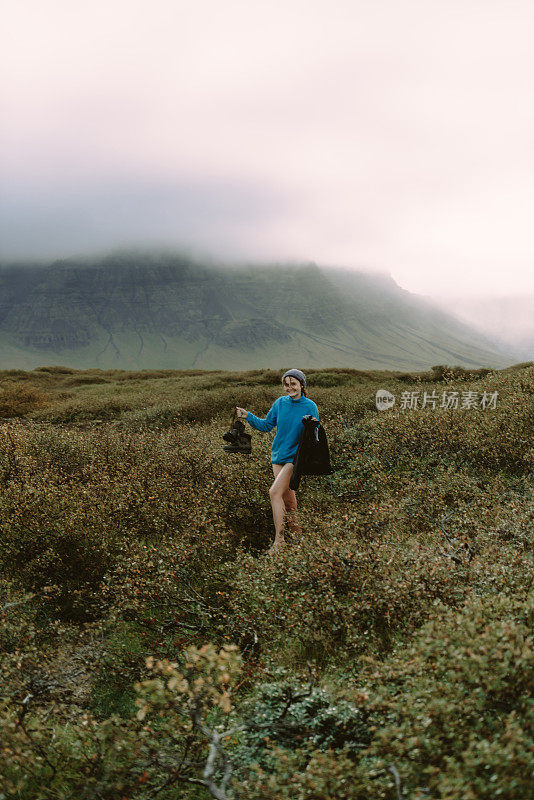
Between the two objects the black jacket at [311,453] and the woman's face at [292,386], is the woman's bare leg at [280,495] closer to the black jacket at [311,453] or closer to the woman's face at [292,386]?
the black jacket at [311,453]

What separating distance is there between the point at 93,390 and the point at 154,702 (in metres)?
33.1

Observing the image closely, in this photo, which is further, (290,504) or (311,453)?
(290,504)

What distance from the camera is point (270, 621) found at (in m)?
5.30

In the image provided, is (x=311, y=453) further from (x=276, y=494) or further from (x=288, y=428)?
(x=276, y=494)

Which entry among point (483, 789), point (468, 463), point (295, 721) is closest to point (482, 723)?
point (483, 789)

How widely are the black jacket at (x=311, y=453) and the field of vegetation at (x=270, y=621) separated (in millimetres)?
879

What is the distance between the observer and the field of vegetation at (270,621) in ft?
9.20

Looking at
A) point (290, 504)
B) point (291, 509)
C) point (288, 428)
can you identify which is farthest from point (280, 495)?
point (288, 428)

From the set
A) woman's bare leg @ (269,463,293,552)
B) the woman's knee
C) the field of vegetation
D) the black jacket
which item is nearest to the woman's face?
the black jacket

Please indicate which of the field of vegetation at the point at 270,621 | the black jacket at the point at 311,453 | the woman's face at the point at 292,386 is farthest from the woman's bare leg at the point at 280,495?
the woman's face at the point at 292,386

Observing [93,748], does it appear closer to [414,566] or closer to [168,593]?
[168,593]

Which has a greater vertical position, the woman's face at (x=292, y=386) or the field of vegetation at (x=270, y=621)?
the woman's face at (x=292, y=386)

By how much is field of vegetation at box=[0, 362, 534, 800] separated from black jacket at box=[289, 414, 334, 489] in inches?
34.6

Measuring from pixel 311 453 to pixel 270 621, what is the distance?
117 inches
